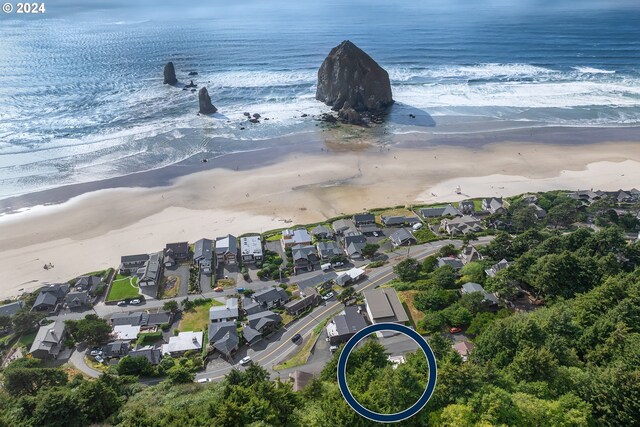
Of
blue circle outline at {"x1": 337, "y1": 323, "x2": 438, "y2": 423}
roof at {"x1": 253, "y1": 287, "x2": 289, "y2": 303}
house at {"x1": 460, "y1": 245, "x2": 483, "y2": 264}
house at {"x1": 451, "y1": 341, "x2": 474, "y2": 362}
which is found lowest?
roof at {"x1": 253, "y1": 287, "x2": 289, "y2": 303}

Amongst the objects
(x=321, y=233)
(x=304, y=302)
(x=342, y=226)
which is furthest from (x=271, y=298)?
(x=342, y=226)

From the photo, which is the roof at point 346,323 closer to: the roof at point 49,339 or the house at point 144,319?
the house at point 144,319

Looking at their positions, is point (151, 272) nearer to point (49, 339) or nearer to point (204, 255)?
point (204, 255)

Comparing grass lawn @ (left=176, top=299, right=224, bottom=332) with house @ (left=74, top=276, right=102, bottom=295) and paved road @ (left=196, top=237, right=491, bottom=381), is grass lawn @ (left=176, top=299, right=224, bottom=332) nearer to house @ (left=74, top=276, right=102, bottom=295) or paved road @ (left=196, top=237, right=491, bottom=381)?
paved road @ (left=196, top=237, right=491, bottom=381)

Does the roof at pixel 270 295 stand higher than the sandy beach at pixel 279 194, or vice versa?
the sandy beach at pixel 279 194

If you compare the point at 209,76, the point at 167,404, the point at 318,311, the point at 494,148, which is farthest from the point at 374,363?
the point at 209,76

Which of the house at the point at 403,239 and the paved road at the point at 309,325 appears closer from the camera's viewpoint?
the paved road at the point at 309,325

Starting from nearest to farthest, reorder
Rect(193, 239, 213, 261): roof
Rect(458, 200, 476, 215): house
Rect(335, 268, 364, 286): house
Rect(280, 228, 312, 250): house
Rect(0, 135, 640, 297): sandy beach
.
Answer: Rect(335, 268, 364, 286): house → Rect(193, 239, 213, 261): roof → Rect(280, 228, 312, 250): house → Rect(0, 135, 640, 297): sandy beach → Rect(458, 200, 476, 215): house

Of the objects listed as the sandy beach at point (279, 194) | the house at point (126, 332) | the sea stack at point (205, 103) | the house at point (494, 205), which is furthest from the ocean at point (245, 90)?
the house at point (126, 332)

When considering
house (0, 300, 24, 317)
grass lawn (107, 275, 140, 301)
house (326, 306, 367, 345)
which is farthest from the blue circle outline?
house (0, 300, 24, 317)
